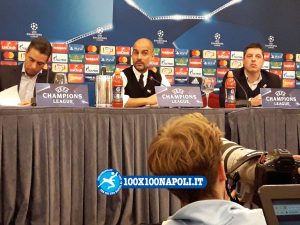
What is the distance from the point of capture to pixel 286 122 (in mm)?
3270

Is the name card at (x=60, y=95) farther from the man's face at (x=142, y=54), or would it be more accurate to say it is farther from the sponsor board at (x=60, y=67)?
the sponsor board at (x=60, y=67)

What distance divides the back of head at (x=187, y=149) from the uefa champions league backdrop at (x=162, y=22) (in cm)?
439

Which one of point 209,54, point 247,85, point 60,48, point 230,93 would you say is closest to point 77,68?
point 60,48

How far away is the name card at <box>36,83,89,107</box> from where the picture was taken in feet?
9.87

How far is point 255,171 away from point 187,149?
0.13 m

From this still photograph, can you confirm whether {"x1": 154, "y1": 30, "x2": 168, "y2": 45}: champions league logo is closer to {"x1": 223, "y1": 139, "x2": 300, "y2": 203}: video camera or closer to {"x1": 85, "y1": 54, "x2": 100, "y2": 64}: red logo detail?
{"x1": 85, "y1": 54, "x2": 100, "y2": 64}: red logo detail

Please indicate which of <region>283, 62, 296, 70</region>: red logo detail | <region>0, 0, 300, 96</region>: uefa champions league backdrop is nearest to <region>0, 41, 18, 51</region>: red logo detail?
<region>0, 0, 300, 96</region>: uefa champions league backdrop

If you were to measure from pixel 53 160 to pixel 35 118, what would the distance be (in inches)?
9.2

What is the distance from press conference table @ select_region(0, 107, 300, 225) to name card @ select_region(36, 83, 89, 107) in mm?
92

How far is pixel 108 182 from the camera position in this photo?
3.33 ft

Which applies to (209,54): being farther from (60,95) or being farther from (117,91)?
(60,95)

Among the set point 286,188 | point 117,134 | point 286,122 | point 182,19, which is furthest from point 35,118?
point 182,19

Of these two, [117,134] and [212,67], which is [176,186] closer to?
[117,134]

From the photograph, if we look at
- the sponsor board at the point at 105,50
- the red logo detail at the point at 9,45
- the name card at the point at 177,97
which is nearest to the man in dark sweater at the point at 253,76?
the name card at the point at 177,97
